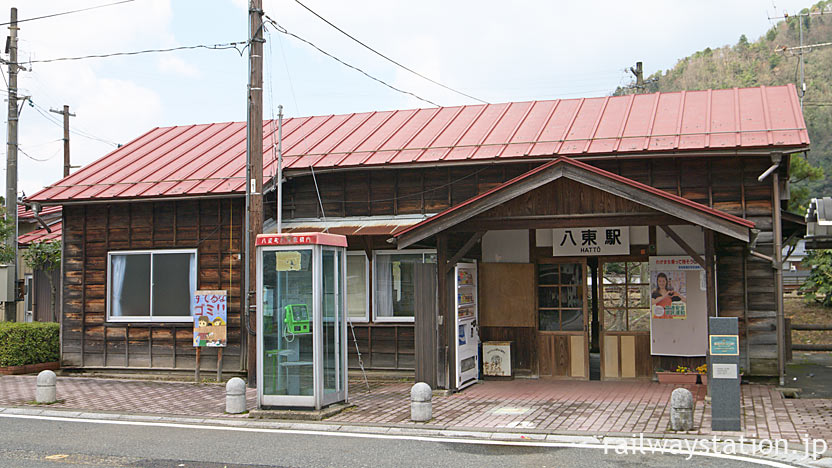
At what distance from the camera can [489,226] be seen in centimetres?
1243

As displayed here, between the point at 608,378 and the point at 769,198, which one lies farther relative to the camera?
the point at 608,378

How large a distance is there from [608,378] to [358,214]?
229 inches

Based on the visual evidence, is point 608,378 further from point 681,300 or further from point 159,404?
point 159,404

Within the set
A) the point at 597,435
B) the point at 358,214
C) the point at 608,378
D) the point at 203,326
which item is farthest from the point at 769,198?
the point at 203,326

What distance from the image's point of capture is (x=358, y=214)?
15.5 meters

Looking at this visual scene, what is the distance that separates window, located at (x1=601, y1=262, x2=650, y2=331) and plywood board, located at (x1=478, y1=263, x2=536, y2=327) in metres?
1.38

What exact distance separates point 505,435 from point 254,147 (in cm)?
628

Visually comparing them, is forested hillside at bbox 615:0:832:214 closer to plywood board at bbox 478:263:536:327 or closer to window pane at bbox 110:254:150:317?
plywood board at bbox 478:263:536:327

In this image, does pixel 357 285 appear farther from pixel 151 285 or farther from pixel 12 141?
pixel 12 141

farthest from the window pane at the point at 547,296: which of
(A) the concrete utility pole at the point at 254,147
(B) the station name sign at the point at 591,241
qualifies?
(A) the concrete utility pole at the point at 254,147

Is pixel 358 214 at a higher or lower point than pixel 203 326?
higher

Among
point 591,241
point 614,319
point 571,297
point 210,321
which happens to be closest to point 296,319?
point 210,321

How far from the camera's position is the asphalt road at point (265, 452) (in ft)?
26.6

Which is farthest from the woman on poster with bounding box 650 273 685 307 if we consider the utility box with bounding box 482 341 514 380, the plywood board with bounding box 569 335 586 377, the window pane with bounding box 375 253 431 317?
the window pane with bounding box 375 253 431 317
